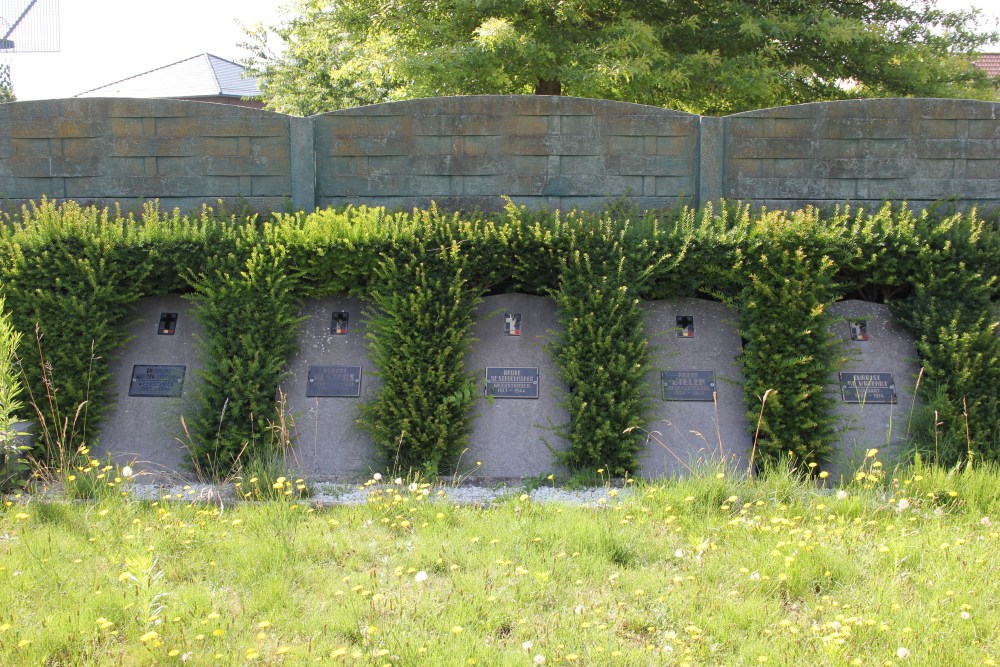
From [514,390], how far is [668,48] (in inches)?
293

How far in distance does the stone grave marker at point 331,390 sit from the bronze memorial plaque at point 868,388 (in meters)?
3.48

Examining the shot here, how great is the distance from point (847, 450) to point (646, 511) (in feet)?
7.38

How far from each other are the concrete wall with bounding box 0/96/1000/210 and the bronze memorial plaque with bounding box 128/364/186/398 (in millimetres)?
1632

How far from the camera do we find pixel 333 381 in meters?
6.21

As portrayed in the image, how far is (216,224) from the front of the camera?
6629mm

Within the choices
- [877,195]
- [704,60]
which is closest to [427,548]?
[877,195]

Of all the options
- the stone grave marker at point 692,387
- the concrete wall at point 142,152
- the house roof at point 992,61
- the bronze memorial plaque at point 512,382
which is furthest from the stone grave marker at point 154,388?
the house roof at point 992,61

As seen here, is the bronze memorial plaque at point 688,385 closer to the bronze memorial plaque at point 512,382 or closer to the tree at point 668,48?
the bronze memorial plaque at point 512,382

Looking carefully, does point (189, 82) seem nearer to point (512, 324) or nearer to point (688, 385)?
point (512, 324)

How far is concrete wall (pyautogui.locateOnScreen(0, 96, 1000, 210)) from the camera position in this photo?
702 cm

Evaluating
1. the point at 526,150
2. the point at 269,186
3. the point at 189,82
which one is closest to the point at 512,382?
the point at 526,150

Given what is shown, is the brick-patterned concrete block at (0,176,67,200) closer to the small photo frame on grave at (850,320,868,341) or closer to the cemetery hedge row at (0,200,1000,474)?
the cemetery hedge row at (0,200,1000,474)

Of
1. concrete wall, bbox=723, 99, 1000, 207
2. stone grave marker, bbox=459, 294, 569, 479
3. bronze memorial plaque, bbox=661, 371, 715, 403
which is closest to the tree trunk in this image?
concrete wall, bbox=723, 99, 1000, 207

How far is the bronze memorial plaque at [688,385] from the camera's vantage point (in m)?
6.14
